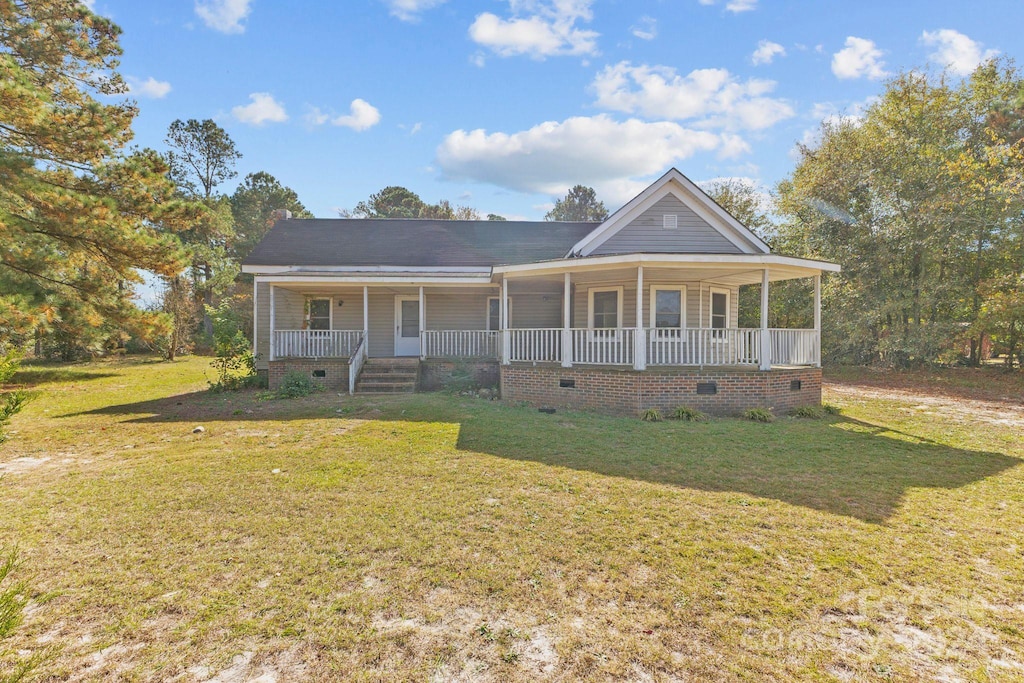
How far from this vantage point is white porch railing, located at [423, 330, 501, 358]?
14078 millimetres

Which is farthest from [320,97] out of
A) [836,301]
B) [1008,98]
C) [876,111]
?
[1008,98]

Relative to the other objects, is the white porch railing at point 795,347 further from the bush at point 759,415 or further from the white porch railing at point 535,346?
the white porch railing at point 535,346

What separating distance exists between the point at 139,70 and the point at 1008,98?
29.0 m

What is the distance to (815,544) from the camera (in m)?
3.82

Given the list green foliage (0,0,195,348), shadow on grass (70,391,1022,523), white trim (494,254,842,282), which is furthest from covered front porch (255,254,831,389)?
green foliage (0,0,195,348)

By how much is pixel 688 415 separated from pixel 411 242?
1161cm

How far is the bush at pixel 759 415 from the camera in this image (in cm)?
925

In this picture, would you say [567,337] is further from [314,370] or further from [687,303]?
[314,370]

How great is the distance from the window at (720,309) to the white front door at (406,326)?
9.18 meters

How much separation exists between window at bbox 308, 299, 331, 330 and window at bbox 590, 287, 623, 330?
888 cm

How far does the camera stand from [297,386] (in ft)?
39.1

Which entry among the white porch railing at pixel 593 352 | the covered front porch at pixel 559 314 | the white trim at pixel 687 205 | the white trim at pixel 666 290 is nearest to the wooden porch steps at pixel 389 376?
the covered front porch at pixel 559 314

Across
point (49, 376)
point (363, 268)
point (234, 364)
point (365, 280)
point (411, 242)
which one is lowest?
point (49, 376)

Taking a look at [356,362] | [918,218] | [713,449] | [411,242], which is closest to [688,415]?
[713,449]
